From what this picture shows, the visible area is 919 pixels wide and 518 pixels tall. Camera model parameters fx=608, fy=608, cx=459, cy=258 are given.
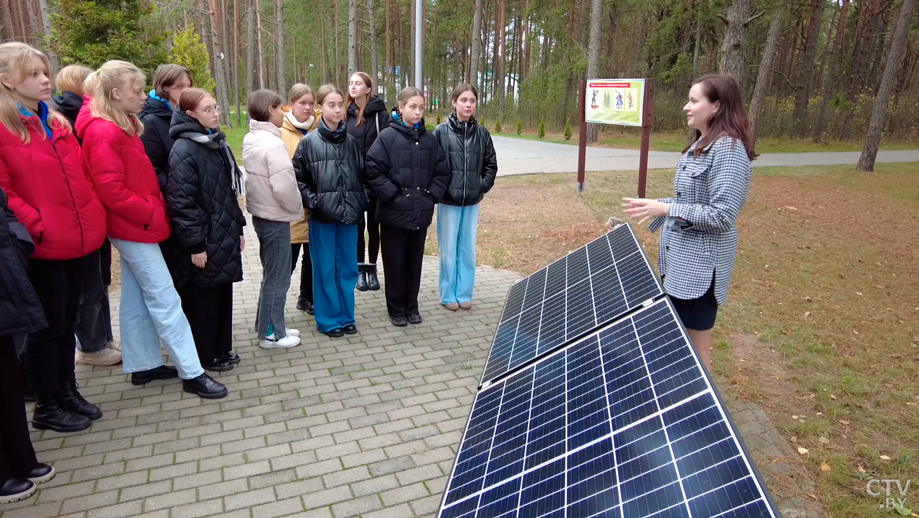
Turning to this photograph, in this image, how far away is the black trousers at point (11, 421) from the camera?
294 cm

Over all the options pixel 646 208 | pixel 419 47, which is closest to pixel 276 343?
pixel 646 208

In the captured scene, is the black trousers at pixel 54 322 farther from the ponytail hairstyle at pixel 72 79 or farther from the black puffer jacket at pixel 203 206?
the ponytail hairstyle at pixel 72 79

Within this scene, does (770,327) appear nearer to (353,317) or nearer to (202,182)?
(353,317)

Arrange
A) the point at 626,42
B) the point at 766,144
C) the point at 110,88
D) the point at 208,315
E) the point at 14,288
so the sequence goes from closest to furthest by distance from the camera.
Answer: the point at 14,288
the point at 110,88
the point at 208,315
the point at 766,144
the point at 626,42

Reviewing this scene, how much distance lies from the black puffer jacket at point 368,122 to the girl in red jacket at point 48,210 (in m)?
2.73

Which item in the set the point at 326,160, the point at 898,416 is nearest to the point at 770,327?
the point at 898,416

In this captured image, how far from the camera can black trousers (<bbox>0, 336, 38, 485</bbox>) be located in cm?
294

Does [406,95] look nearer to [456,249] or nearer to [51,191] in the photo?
[456,249]

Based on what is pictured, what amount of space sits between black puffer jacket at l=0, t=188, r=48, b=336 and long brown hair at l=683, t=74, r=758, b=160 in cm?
330

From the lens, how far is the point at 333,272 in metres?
5.06

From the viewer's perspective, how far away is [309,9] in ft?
151

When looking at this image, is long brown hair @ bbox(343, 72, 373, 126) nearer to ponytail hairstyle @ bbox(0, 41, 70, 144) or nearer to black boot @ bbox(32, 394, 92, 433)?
ponytail hairstyle @ bbox(0, 41, 70, 144)

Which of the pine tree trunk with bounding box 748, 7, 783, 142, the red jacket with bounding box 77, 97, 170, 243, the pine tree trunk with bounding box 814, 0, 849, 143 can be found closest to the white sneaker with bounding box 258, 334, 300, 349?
the red jacket with bounding box 77, 97, 170, 243

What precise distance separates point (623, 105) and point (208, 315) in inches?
314
